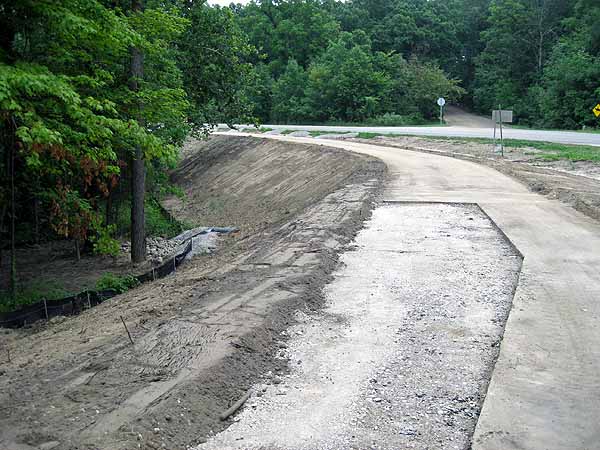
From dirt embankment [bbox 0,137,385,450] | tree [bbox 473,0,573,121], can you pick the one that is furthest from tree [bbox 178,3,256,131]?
tree [bbox 473,0,573,121]

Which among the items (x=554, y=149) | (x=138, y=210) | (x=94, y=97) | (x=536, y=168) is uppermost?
(x=94, y=97)

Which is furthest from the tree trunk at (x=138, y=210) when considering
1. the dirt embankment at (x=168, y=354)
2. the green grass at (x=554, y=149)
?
the green grass at (x=554, y=149)

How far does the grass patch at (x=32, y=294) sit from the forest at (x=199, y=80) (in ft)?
0.69

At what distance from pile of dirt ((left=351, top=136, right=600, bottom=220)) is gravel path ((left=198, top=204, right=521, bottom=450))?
595cm

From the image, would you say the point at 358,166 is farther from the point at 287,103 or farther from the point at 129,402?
the point at 287,103

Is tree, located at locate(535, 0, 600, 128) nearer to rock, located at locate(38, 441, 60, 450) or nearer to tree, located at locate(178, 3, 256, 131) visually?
tree, located at locate(178, 3, 256, 131)

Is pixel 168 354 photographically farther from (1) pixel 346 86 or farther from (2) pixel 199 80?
(1) pixel 346 86

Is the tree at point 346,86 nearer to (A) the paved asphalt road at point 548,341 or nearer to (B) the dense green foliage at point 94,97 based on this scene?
(B) the dense green foliage at point 94,97

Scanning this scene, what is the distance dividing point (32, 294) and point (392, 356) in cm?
1126

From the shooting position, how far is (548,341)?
6648 millimetres

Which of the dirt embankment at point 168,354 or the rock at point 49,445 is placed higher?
the dirt embankment at point 168,354

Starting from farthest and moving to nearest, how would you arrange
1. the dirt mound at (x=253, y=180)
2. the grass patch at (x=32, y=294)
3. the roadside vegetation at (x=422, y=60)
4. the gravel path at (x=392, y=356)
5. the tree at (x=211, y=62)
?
the roadside vegetation at (x=422, y=60)
the dirt mound at (x=253, y=180)
the tree at (x=211, y=62)
the grass patch at (x=32, y=294)
the gravel path at (x=392, y=356)

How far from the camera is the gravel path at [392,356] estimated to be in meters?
5.00

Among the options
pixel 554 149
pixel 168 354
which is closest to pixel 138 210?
pixel 168 354
